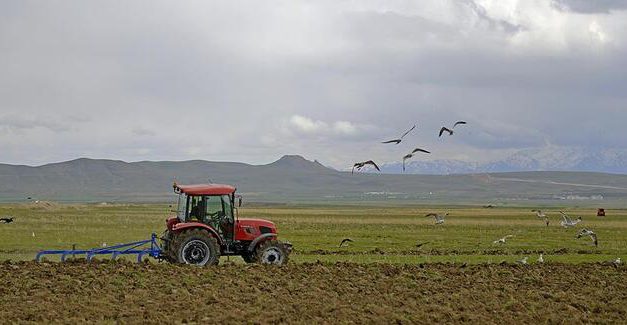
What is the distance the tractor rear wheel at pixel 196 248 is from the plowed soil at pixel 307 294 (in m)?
0.51

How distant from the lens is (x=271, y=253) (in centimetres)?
2603

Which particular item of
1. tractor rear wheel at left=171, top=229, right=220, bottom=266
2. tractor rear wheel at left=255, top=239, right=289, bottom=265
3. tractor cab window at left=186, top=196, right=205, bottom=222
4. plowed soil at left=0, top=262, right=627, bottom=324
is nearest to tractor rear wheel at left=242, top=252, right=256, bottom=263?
tractor rear wheel at left=255, top=239, right=289, bottom=265

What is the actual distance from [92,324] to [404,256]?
20084 millimetres

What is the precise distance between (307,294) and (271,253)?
5.75 metres

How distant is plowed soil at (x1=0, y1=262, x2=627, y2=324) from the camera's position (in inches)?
693

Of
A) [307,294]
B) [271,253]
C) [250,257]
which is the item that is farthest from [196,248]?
[307,294]

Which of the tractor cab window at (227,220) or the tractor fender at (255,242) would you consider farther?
the tractor fender at (255,242)

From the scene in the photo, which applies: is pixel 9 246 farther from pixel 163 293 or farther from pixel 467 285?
pixel 467 285

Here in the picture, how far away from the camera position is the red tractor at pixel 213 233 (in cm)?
2483

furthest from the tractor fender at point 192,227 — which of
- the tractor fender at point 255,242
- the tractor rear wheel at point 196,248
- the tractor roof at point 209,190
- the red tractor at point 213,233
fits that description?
the tractor fender at point 255,242

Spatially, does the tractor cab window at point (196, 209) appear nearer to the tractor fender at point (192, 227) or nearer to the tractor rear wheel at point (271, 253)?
the tractor fender at point (192, 227)

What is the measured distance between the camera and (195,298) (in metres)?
19.6

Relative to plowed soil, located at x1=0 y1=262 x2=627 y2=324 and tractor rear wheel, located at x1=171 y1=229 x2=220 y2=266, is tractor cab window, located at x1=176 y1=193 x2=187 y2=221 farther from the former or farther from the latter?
plowed soil, located at x1=0 y1=262 x2=627 y2=324

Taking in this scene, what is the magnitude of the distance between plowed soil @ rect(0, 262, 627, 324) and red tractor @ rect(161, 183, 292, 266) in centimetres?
63
